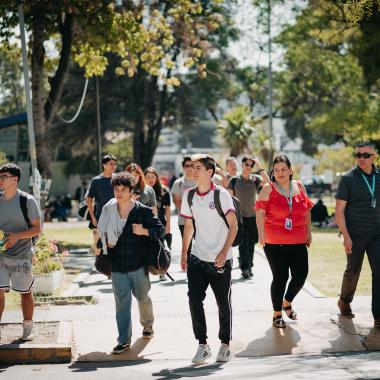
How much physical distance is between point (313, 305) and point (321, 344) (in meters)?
2.10

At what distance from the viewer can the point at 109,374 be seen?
273 inches

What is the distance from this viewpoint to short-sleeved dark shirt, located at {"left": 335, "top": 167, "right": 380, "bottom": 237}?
8.46 m

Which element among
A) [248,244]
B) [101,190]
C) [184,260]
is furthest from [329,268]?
[184,260]

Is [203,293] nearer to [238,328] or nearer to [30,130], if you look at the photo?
[238,328]

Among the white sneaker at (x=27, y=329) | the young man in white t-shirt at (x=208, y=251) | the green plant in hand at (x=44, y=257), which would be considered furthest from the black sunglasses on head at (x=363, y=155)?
the green plant in hand at (x=44, y=257)

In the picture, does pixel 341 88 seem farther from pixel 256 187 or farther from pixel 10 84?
pixel 256 187

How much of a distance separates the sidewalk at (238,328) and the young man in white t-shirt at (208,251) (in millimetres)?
359

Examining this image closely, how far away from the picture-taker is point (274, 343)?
789 cm

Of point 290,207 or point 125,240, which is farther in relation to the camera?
point 290,207

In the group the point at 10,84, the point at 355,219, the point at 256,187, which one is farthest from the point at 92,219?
the point at 10,84

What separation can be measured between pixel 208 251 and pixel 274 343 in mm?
1230

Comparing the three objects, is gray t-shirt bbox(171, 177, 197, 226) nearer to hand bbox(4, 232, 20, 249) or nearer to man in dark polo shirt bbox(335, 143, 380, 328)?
man in dark polo shirt bbox(335, 143, 380, 328)

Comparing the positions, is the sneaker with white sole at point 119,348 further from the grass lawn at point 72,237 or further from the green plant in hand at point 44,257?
the grass lawn at point 72,237

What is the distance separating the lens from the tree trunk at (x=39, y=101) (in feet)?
60.8
